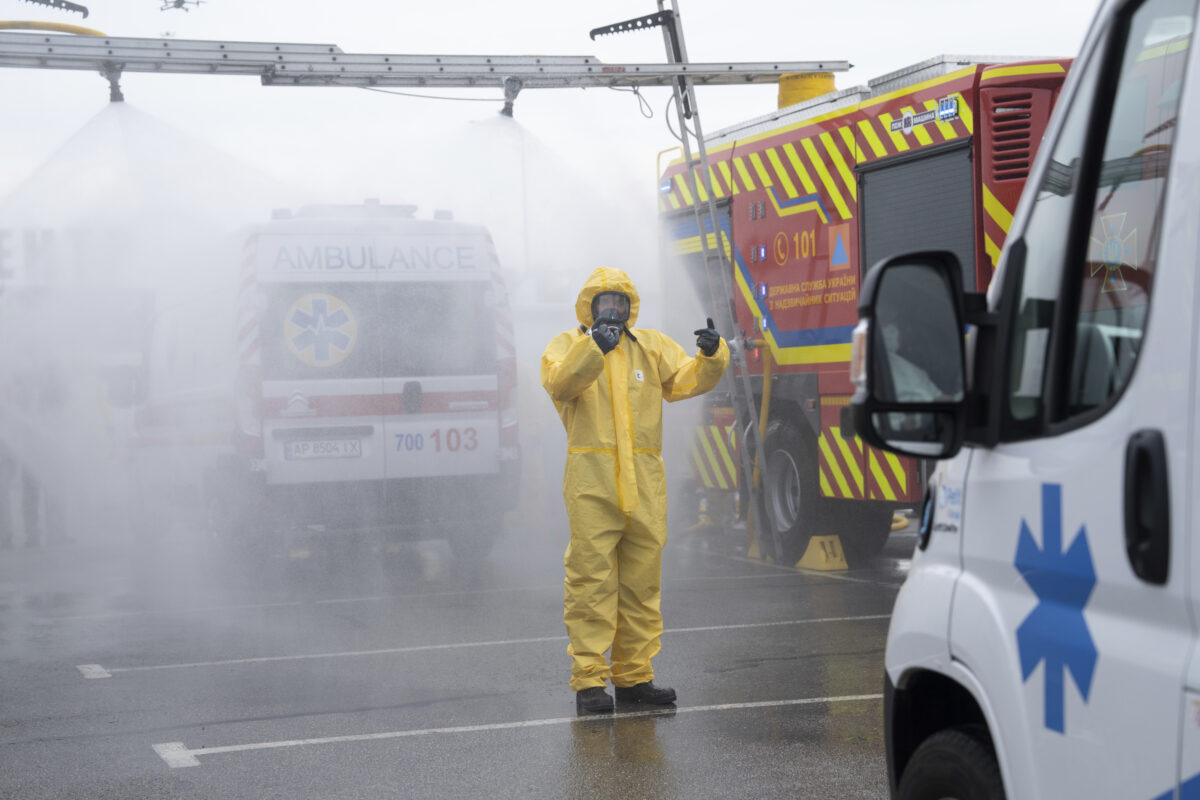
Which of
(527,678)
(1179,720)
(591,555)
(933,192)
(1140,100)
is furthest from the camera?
(933,192)

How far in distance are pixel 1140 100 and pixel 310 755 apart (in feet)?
13.5

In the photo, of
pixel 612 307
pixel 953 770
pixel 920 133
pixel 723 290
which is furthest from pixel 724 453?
pixel 953 770

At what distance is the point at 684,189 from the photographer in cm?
1180

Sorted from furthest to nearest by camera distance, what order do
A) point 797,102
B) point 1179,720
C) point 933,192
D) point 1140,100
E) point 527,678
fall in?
1. point 797,102
2. point 933,192
3. point 527,678
4. point 1140,100
5. point 1179,720

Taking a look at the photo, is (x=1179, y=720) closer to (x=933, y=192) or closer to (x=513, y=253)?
(x=933, y=192)

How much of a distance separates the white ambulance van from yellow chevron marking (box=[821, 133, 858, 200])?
709 centimetres

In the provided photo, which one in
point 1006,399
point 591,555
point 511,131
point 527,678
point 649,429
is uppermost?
point 511,131

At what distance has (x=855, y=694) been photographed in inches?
241

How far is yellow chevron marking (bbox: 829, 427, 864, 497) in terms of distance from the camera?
9.53 m

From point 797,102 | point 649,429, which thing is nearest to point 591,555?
point 649,429

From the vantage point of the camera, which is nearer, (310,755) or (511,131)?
(310,755)

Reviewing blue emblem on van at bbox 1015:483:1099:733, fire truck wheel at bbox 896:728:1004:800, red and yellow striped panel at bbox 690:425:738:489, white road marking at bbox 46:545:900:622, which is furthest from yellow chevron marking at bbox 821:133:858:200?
blue emblem on van at bbox 1015:483:1099:733

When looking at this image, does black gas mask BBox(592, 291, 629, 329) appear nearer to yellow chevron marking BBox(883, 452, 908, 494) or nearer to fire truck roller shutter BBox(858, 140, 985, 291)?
fire truck roller shutter BBox(858, 140, 985, 291)

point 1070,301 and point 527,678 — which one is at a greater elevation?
point 1070,301
